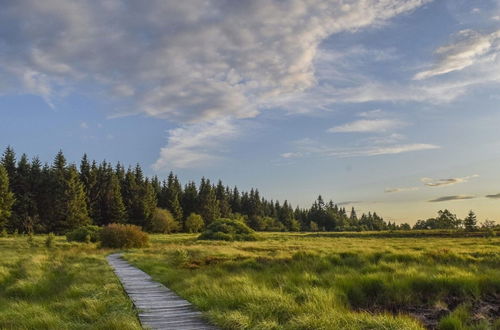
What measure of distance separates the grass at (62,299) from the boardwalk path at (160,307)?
0.96 ft

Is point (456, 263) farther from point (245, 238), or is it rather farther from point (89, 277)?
point (245, 238)

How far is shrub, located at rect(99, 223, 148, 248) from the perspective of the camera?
33.1 metres

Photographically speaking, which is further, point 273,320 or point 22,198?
point 22,198

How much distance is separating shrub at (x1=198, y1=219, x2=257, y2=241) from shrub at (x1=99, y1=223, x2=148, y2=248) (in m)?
18.5

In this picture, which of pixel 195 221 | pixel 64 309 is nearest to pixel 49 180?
pixel 195 221

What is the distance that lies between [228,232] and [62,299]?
4309 centimetres

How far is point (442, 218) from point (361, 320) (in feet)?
315

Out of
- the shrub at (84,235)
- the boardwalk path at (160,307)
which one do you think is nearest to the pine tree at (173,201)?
the shrub at (84,235)

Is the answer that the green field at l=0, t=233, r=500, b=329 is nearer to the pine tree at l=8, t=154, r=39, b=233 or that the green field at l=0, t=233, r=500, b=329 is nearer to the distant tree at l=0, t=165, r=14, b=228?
the distant tree at l=0, t=165, r=14, b=228

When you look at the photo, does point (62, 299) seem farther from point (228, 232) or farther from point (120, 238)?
A: point (228, 232)

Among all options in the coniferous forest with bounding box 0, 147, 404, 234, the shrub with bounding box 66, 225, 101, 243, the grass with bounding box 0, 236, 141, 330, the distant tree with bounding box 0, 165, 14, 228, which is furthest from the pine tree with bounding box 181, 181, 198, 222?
the grass with bounding box 0, 236, 141, 330

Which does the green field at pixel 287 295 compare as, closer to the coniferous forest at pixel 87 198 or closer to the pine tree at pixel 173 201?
the coniferous forest at pixel 87 198

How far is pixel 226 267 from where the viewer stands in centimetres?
1783

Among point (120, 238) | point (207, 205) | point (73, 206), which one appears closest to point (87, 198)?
point (73, 206)
